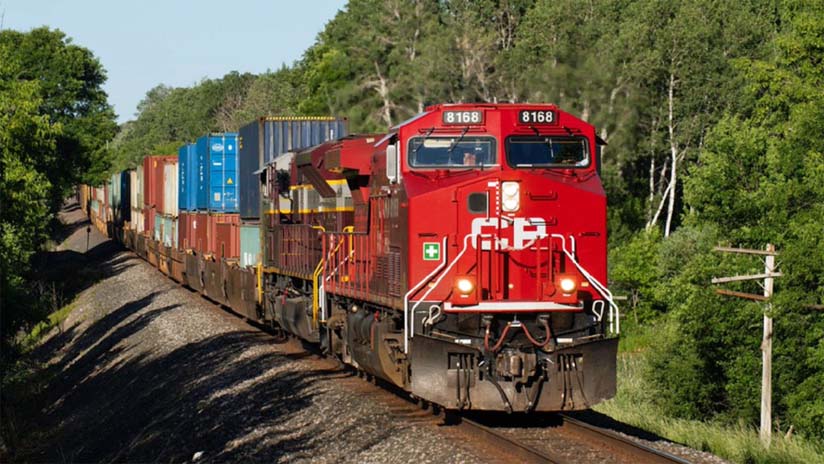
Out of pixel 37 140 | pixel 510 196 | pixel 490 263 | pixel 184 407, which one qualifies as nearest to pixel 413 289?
pixel 490 263

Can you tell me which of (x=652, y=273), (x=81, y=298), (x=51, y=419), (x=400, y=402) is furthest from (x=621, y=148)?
(x=400, y=402)

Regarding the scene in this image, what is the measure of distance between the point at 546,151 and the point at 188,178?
22092mm

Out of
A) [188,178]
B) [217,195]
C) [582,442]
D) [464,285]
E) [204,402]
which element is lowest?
[204,402]

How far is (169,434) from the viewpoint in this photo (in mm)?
14672

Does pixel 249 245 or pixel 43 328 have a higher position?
pixel 249 245

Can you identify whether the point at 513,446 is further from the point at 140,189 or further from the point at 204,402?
the point at 140,189

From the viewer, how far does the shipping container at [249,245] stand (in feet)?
80.0

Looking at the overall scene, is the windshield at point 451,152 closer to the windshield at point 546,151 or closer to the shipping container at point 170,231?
the windshield at point 546,151

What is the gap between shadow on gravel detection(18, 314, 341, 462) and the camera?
43.1ft

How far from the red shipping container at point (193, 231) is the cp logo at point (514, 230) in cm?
1850

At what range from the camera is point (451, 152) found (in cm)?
1282

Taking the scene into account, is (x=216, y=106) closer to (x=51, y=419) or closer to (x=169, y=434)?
(x=51, y=419)

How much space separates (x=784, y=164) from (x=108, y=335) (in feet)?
60.8

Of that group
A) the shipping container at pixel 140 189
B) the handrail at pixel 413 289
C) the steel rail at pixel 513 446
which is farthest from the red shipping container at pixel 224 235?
the shipping container at pixel 140 189
